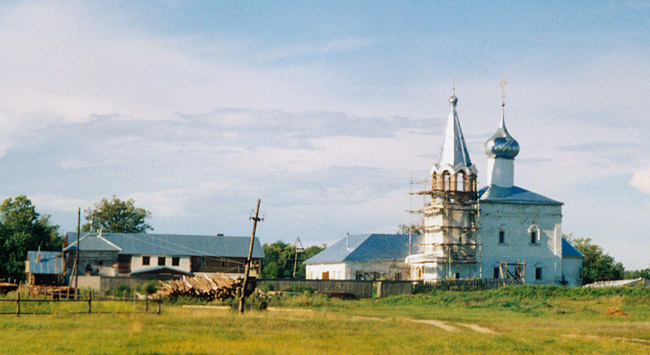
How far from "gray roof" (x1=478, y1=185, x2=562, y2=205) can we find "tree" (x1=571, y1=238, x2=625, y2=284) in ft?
56.7

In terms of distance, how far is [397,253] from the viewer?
69000 mm

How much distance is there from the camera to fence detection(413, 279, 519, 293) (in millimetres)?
57062

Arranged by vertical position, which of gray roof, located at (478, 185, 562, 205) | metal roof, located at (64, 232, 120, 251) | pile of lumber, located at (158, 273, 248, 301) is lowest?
pile of lumber, located at (158, 273, 248, 301)

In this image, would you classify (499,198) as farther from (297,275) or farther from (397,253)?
(297,275)

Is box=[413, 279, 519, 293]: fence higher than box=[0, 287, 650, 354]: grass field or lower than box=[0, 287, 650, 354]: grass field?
higher

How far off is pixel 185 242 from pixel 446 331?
4726 cm

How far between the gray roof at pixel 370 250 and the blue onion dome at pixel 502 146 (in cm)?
1110

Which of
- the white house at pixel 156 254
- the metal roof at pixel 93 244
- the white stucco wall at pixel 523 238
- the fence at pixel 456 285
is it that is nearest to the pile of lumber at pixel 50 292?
the white house at pixel 156 254

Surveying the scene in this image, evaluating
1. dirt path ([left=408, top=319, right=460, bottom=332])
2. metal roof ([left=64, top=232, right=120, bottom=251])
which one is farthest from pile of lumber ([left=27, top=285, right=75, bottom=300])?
dirt path ([left=408, top=319, right=460, bottom=332])

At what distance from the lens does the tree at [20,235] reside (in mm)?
75625

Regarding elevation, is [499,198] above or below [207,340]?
above

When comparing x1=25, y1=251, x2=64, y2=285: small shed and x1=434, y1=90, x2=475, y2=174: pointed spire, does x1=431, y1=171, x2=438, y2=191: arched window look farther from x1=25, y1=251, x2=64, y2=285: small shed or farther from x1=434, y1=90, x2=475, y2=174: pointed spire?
x1=25, y1=251, x2=64, y2=285: small shed

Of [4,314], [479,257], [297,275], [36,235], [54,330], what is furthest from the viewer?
[297,275]

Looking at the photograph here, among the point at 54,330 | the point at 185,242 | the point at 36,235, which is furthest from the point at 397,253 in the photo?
the point at 54,330
